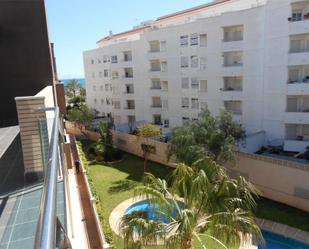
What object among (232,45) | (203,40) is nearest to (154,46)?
(203,40)

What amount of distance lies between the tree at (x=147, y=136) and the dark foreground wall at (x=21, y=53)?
13863 millimetres

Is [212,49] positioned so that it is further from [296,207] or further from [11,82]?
[11,82]

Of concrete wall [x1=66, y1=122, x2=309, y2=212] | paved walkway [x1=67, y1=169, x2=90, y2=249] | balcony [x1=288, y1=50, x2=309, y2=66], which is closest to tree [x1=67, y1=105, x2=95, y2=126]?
concrete wall [x1=66, y1=122, x2=309, y2=212]

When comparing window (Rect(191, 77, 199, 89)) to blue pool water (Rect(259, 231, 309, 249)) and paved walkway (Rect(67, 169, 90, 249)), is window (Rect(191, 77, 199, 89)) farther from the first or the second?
paved walkway (Rect(67, 169, 90, 249))

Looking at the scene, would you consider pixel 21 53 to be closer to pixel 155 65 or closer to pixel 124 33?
pixel 155 65

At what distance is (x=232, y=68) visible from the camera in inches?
1036

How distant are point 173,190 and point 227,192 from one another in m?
1.60

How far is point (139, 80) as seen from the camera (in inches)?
1432

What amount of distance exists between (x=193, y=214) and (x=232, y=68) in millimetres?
21217

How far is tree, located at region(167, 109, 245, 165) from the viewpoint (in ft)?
61.4

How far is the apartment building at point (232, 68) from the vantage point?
23.0m

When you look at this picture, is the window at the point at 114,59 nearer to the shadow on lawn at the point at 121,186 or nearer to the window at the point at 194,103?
the window at the point at 194,103

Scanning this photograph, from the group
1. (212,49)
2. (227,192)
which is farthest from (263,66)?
(227,192)

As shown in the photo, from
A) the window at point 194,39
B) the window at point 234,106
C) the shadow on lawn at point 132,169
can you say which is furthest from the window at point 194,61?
the shadow on lawn at point 132,169
